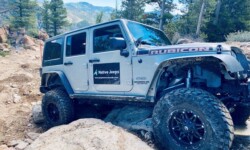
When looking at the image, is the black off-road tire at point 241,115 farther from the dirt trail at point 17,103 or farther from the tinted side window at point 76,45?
the dirt trail at point 17,103

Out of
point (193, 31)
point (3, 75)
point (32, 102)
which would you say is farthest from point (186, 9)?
point (32, 102)

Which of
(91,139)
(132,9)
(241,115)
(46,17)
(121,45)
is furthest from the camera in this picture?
(46,17)

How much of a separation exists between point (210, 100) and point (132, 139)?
1.27 m

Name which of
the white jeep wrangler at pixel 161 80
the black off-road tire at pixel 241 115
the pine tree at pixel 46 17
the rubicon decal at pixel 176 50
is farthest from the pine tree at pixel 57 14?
the black off-road tire at pixel 241 115

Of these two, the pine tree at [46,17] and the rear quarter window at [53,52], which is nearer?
the rear quarter window at [53,52]

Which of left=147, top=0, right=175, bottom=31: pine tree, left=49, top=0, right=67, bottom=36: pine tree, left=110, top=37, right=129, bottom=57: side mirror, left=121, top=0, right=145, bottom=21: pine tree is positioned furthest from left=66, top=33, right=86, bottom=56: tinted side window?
left=49, top=0, right=67, bottom=36: pine tree

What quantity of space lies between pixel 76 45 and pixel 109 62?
128 cm

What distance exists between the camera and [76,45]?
550cm

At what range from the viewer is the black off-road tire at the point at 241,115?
182 inches

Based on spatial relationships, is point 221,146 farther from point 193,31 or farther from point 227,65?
point 193,31

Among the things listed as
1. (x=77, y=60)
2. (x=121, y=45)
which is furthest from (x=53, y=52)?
(x=121, y=45)

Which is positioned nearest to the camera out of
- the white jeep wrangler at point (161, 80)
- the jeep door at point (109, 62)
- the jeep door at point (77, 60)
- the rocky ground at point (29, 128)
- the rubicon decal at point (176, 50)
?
the white jeep wrangler at point (161, 80)

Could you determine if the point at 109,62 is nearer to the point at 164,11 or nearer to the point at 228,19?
the point at 228,19

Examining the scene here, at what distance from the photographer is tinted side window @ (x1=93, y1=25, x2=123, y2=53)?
4.68 m
